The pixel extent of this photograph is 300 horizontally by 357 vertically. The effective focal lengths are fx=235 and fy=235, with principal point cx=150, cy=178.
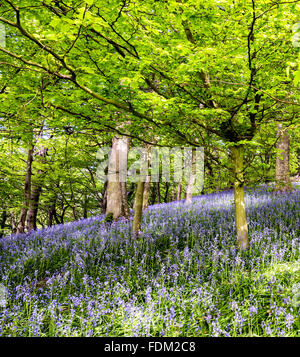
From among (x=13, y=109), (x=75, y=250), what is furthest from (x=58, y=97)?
(x=75, y=250)

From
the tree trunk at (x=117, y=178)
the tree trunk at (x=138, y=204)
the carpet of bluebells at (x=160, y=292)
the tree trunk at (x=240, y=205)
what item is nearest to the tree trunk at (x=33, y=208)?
the tree trunk at (x=117, y=178)

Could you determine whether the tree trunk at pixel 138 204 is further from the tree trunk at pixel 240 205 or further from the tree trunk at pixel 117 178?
the tree trunk at pixel 117 178

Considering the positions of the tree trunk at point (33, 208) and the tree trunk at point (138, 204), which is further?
the tree trunk at point (33, 208)

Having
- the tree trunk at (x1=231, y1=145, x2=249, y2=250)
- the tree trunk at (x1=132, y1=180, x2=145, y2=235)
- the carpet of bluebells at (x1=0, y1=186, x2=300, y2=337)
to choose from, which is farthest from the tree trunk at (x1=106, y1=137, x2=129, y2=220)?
the tree trunk at (x1=231, y1=145, x2=249, y2=250)

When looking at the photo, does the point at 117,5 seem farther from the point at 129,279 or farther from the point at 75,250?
the point at 75,250

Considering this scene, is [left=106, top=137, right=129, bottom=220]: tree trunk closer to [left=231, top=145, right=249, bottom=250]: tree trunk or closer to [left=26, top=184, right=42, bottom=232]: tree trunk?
[left=26, top=184, right=42, bottom=232]: tree trunk

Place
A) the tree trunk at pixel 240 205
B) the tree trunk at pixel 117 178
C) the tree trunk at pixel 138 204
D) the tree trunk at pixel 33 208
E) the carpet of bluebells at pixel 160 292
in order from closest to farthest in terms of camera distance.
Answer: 1. the carpet of bluebells at pixel 160 292
2. the tree trunk at pixel 240 205
3. the tree trunk at pixel 138 204
4. the tree trunk at pixel 117 178
5. the tree trunk at pixel 33 208

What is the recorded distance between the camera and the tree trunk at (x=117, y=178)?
29.6 ft

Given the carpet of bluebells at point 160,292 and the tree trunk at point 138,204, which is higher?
the tree trunk at point 138,204

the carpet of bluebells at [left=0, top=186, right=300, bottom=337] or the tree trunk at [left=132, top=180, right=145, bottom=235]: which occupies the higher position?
the tree trunk at [left=132, top=180, right=145, bottom=235]

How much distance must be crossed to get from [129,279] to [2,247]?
4999 mm

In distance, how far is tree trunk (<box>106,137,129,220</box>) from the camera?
9.01 m

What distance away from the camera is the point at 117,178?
9.20m

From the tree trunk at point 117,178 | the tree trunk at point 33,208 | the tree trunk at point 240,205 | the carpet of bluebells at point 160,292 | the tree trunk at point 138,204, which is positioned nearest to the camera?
the carpet of bluebells at point 160,292
